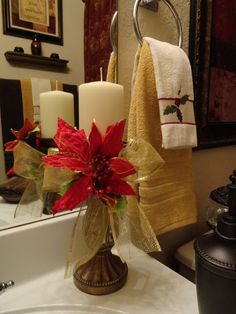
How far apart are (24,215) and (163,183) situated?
1.21 feet

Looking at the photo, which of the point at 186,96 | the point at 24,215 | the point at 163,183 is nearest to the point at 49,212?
the point at 24,215

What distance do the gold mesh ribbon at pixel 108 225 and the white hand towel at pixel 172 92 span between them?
0.13 m

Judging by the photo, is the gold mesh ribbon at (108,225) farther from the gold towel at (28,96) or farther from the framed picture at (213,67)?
the framed picture at (213,67)

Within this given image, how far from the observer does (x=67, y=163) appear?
449 mm

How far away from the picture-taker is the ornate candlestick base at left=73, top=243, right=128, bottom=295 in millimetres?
562

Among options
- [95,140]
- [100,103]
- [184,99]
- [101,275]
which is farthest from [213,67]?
[101,275]

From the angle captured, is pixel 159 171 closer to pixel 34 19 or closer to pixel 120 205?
pixel 120 205

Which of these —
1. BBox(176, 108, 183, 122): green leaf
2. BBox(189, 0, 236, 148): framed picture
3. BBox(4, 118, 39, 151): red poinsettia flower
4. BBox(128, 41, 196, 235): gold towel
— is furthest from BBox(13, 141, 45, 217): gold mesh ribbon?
BBox(189, 0, 236, 148): framed picture

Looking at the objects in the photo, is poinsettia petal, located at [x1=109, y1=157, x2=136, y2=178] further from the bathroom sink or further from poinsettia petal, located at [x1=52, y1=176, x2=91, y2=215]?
the bathroom sink

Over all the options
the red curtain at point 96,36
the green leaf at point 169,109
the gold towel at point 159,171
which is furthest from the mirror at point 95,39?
the green leaf at point 169,109

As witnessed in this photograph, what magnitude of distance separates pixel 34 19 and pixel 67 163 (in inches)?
16.3

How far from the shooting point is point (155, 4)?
0.81 meters

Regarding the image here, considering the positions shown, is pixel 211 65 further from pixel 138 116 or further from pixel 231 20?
pixel 138 116

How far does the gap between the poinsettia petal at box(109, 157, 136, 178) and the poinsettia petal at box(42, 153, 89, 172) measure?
1.8 inches
